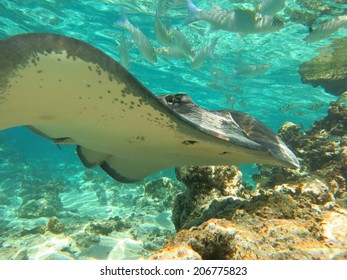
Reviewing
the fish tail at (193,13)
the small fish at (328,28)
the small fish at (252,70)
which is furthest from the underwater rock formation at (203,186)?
the small fish at (252,70)

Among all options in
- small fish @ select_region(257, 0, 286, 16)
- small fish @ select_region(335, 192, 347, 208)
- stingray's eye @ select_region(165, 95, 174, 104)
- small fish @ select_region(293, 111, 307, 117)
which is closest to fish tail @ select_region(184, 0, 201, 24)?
small fish @ select_region(257, 0, 286, 16)

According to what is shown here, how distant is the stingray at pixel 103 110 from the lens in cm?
189

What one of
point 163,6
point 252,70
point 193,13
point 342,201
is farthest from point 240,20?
point 342,201

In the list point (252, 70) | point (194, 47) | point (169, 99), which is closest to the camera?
point (169, 99)

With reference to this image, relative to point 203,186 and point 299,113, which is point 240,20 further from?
point 299,113

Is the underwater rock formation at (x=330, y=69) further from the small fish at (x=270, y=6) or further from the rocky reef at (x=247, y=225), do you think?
the rocky reef at (x=247, y=225)

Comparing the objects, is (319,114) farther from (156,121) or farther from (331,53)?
(156,121)

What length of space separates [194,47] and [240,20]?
7.97 metres

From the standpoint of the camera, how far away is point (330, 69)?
574 inches

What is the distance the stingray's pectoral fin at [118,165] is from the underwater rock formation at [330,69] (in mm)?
13468

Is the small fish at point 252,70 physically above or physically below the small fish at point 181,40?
above

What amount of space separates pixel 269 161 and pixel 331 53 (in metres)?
16.4

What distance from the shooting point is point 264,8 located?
962 cm
